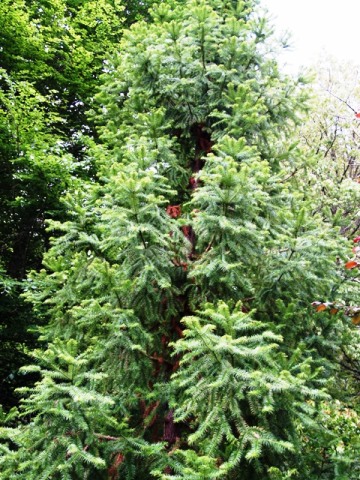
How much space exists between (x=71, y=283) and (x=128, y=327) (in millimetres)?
1072

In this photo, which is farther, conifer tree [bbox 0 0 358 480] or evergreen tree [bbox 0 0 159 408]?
evergreen tree [bbox 0 0 159 408]

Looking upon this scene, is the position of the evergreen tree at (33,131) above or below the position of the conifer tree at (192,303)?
above

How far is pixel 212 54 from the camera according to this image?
479cm

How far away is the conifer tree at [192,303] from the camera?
9.25 ft

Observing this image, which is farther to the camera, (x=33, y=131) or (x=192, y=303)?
(x=33, y=131)

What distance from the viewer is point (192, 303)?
384cm

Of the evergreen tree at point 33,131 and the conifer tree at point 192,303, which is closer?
the conifer tree at point 192,303

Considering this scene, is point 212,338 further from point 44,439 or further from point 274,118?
point 274,118

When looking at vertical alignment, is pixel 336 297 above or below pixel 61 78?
below

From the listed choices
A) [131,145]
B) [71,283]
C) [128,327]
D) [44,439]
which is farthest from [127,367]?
[131,145]

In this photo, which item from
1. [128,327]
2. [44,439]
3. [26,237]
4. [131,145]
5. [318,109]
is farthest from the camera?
[318,109]

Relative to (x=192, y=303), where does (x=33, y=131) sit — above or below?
above

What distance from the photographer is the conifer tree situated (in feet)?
9.25

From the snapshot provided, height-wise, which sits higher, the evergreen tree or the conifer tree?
the evergreen tree
